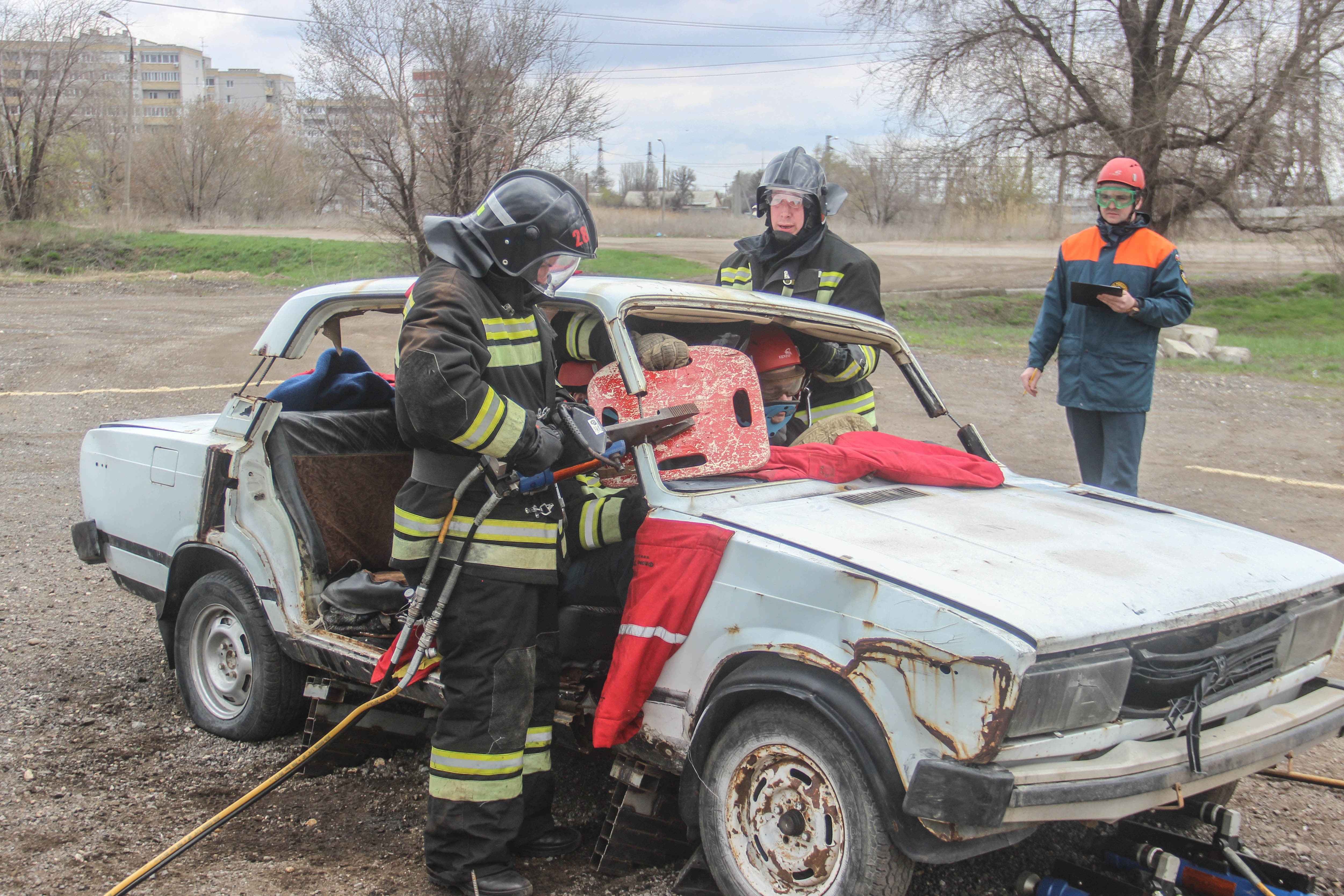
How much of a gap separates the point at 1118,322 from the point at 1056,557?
8.51 feet

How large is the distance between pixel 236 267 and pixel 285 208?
1938 centimetres

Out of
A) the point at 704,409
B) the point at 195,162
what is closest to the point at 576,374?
the point at 704,409

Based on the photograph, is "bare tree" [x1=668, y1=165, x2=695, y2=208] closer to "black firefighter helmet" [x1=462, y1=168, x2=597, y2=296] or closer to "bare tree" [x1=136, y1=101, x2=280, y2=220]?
"bare tree" [x1=136, y1=101, x2=280, y2=220]

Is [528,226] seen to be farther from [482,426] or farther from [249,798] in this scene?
[249,798]

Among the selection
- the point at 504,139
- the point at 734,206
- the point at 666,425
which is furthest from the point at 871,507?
the point at 734,206

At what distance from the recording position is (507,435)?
106 inches

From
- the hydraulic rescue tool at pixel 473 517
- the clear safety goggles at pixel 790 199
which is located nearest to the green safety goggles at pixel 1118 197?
the clear safety goggles at pixel 790 199

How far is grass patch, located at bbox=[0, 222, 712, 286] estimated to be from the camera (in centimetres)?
2431

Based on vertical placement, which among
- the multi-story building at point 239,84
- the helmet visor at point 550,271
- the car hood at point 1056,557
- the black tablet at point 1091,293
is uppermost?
the multi-story building at point 239,84

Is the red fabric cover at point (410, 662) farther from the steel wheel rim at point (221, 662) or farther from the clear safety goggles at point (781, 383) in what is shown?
the clear safety goggles at point (781, 383)

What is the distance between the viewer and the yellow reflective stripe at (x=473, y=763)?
9.37 feet

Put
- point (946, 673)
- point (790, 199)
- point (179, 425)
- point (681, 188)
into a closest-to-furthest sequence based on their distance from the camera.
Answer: point (946, 673), point (179, 425), point (790, 199), point (681, 188)

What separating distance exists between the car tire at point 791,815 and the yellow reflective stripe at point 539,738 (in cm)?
59

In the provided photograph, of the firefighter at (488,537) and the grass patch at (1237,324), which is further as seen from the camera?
the grass patch at (1237,324)
